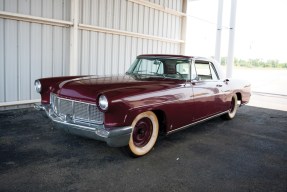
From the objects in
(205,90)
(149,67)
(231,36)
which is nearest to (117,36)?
(149,67)

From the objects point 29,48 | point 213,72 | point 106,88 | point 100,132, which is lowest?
point 100,132

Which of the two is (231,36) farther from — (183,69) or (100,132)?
(100,132)

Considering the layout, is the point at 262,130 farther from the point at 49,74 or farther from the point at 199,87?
the point at 49,74

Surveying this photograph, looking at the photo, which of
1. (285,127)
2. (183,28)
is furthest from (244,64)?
(285,127)

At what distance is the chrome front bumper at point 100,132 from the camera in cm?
337

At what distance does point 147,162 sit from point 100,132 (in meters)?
0.83

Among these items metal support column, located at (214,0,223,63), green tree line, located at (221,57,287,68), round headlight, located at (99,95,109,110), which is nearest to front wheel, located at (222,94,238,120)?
round headlight, located at (99,95,109,110)

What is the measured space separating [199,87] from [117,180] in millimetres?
2386

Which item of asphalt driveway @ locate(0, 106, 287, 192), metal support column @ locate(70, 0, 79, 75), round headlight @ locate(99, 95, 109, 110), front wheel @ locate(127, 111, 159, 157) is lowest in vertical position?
asphalt driveway @ locate(0, 106, 287, 192)

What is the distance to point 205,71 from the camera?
5504mm

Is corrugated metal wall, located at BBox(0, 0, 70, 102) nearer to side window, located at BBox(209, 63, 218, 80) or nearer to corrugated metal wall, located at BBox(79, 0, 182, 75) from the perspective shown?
corrugated metal wall, located at BBox(79, 0, 182, 75)

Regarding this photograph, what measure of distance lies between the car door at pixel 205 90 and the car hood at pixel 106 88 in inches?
23.6

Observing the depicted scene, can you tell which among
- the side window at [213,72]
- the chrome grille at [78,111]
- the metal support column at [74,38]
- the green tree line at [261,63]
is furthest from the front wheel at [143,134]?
the green tree line at [261,63]

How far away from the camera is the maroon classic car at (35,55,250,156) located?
3471mm
